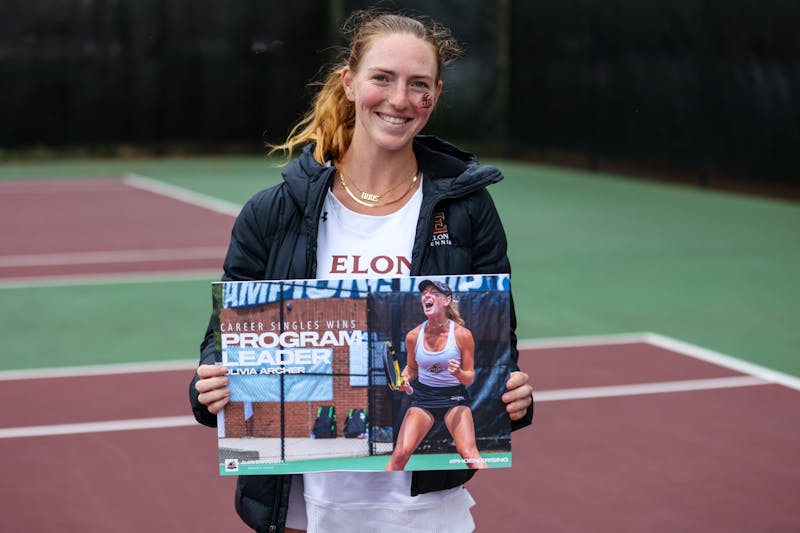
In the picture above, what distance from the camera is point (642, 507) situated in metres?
4.86

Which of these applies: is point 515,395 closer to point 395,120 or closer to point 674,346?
point 395,120

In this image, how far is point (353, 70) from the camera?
2.70 m

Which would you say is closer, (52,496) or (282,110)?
(52,496)

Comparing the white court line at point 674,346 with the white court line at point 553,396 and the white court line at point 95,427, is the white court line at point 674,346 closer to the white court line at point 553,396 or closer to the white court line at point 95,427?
the white court line at point 553,396

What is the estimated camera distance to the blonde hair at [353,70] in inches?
104

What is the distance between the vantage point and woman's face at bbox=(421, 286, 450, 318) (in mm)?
2410

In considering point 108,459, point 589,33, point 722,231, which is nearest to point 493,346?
point 108,459

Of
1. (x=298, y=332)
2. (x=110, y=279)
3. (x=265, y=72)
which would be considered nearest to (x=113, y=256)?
(x=110, y=279)

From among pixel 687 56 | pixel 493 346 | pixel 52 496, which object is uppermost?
pixel 687 56

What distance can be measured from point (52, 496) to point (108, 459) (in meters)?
0.50

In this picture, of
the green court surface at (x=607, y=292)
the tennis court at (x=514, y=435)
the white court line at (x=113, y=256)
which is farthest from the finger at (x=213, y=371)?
the white court line at (x=113, y=256)

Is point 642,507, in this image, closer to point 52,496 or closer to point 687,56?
point 52,496

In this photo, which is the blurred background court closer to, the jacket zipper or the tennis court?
the tennis court

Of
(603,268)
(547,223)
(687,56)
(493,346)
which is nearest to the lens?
(493,346)
